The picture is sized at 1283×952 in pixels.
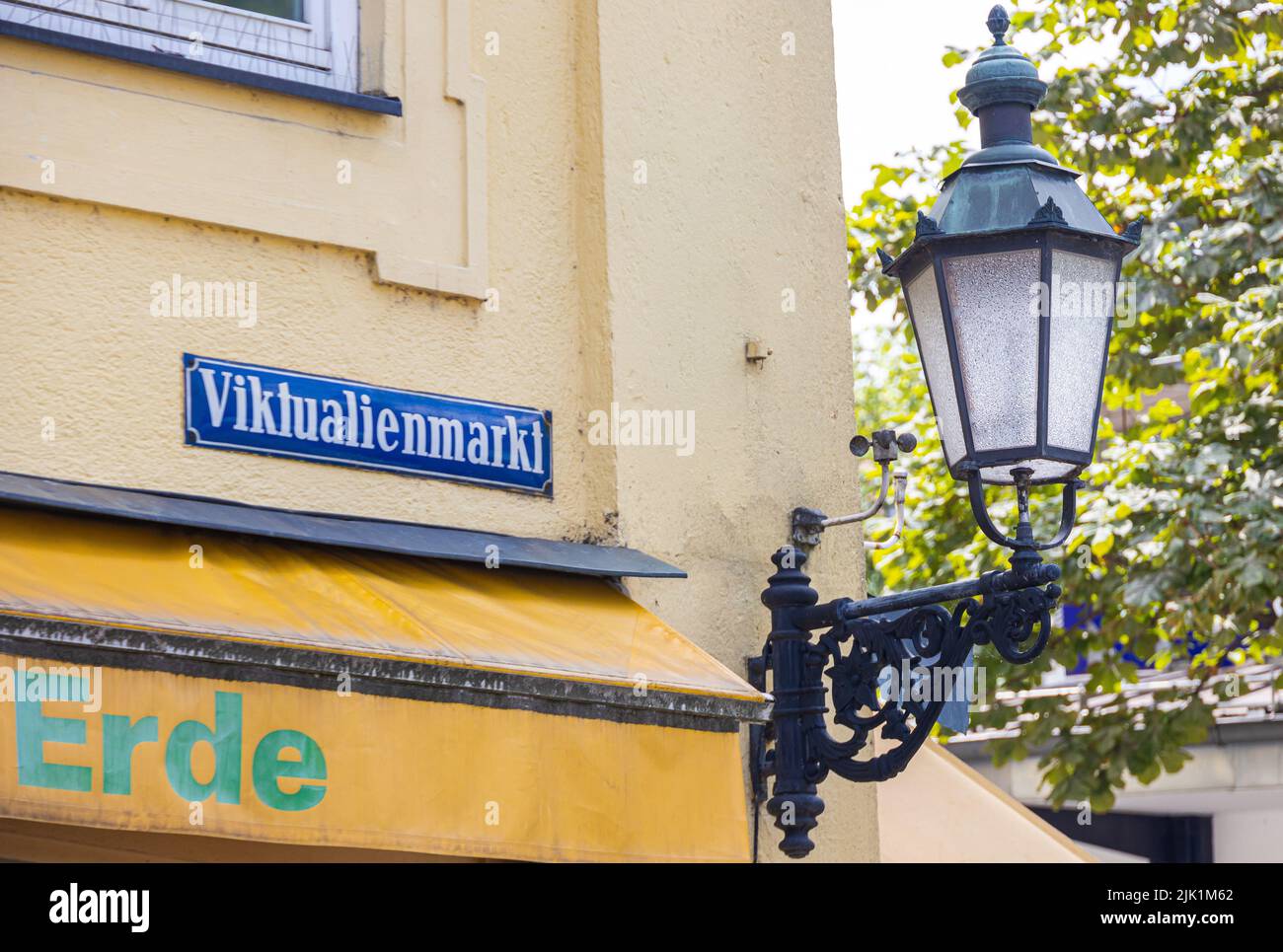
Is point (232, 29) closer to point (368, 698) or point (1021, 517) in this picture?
point (368, 698)

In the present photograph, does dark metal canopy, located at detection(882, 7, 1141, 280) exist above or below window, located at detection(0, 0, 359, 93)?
below

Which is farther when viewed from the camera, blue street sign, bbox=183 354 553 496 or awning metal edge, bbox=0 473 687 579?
blue street sign, bbox=183 354 553 496

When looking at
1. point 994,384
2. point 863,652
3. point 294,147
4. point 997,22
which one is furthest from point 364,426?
A: point 997,22

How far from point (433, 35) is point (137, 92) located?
3.21 feet

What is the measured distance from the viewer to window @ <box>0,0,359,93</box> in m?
5.25

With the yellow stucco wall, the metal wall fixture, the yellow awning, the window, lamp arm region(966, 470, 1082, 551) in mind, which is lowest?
the yellow awning

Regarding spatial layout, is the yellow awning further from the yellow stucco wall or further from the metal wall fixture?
the metal wall fixture

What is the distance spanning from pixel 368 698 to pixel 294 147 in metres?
1.59

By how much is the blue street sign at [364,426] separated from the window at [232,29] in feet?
2.71

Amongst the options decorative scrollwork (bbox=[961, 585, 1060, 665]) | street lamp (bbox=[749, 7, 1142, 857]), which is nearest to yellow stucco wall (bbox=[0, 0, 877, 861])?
street lamp (bbox=[749, 7, 1142, 857])

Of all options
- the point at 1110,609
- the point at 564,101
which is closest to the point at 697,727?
the point at 564,101

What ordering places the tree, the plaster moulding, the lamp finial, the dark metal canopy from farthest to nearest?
the tree < the lamp finial < the dark metal canopy < the plaster moulding

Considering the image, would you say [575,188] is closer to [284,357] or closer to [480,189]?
[480,189]

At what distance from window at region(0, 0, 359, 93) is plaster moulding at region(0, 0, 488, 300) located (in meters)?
0.08
